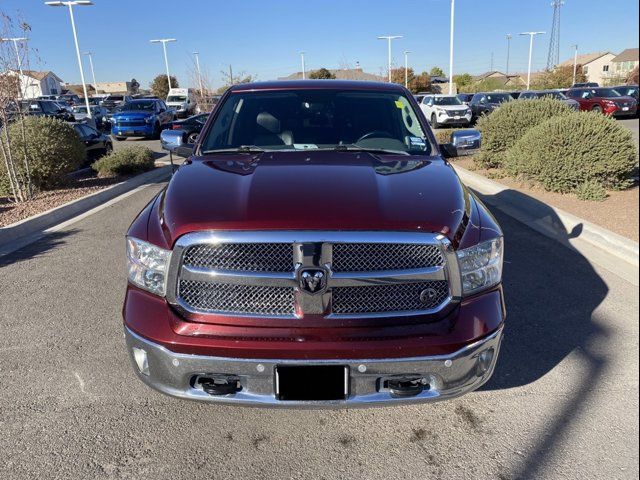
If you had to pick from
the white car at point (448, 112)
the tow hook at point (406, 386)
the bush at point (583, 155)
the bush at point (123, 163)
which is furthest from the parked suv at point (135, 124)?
the tow hook at point (406, 386)

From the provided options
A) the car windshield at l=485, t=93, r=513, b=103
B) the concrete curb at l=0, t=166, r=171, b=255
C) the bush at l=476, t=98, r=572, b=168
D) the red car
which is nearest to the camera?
the concrete curb at l=0, t=166, r=171, b=255

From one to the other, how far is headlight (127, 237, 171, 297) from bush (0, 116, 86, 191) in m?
7.98

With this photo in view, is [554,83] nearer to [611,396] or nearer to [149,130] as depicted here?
[149,130]

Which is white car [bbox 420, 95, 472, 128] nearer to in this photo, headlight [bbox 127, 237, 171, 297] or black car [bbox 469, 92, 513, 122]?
black car [bbox 469, 92, 513, 122]

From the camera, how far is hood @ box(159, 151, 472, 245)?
7.63 feet

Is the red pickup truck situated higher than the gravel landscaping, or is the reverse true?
the red pickup truck

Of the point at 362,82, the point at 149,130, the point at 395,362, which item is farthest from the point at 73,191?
the point at 149,130

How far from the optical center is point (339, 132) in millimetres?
3795

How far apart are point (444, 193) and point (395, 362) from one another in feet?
3.23

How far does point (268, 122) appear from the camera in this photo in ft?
12.7

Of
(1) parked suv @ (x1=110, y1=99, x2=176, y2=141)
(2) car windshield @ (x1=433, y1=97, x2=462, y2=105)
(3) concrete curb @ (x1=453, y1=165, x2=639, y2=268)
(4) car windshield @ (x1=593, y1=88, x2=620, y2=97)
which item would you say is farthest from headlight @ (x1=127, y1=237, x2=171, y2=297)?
(4) car windshield @ (x1=593, y1=88, x2=620, y2=97)

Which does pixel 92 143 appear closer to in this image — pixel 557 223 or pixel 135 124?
pixel 135 124

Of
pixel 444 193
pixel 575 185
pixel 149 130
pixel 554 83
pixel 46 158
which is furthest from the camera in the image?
pixel 554 83

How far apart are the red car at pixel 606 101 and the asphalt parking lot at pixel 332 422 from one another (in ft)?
82.3
